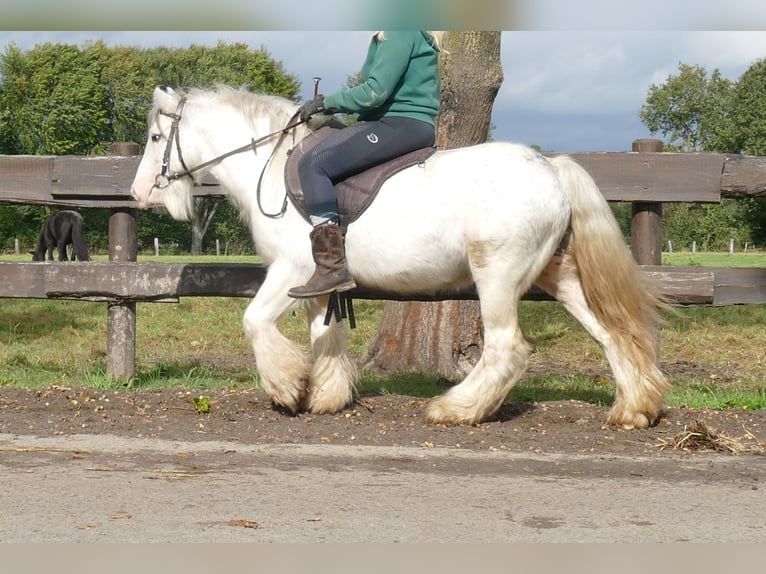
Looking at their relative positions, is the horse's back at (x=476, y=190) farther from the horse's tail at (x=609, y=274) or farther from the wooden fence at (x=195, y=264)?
the wooden fence at (x=195, y=264)

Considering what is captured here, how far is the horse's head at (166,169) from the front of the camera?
6.72 meters

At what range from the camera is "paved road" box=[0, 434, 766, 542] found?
348 cm

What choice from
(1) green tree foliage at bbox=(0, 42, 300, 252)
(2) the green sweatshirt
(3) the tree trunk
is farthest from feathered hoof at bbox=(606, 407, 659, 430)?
(1) green tree foliage at bbox=(0, 42, 300, 252)

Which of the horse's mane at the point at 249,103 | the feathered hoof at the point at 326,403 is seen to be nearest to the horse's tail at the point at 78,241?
the horse's mane at the point at 249,103

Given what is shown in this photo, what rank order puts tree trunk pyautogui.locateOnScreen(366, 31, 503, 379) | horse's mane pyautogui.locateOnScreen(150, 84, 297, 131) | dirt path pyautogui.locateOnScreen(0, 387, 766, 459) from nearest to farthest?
dirt path pyautogui.locateOnScreen(0, 387, 766, 459) < horse's mane pyautogui.locateOnScreen(150, 84, 297, 131) < tree trunk pyautogui.locateOnScreen(366, 31, 503, 379)

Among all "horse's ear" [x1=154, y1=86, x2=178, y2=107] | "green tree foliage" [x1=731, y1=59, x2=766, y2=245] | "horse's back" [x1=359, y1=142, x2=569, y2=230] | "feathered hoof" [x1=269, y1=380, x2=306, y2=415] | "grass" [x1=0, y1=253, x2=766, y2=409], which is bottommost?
"grass" [x1=0, y1=253, x2=766, y2=409]

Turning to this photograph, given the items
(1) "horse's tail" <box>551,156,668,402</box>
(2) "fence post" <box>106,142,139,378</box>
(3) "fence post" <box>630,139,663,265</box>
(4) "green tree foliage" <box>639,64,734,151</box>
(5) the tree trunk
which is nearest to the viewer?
(1) "horse's tail" <box>551,156,668,402</box>

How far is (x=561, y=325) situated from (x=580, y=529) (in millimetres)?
9021

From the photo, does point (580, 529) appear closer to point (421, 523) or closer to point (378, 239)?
point (421, 523)

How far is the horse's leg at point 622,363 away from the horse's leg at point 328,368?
1.49m

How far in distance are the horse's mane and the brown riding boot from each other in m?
1.03

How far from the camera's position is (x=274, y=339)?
6.25 metres

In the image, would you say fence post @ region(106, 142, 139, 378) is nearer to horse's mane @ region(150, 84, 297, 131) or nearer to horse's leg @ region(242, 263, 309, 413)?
horse's mane @ region(150, 84, 297, 131)

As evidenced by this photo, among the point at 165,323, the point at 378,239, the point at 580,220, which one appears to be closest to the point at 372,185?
the point at 378,239
